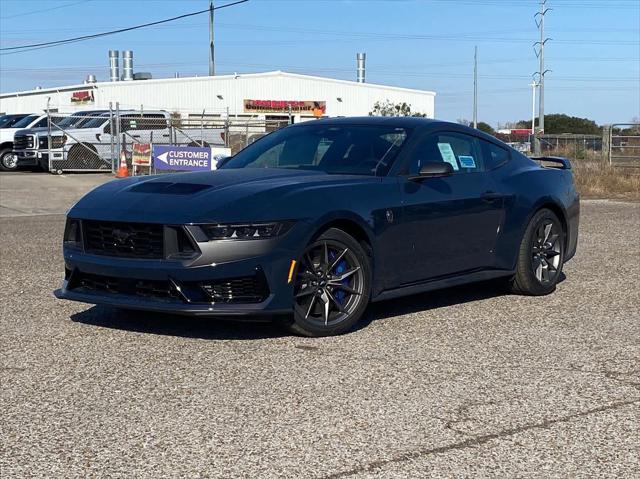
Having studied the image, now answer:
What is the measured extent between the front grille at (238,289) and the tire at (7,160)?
26747mm

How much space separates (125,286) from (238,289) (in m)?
0.74

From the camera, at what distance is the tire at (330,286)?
6.00m

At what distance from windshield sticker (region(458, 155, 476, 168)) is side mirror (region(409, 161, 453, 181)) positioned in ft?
1.92

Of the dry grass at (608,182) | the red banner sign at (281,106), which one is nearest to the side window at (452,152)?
the dry grass at (608,182)

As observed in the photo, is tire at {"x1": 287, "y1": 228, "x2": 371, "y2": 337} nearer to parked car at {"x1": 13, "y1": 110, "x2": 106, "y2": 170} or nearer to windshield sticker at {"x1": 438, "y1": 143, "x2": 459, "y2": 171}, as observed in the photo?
windshield sticker at {"x1": 438, "y1": 143, "x2": 459, "y2": 171}

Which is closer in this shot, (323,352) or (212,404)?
(212,404)

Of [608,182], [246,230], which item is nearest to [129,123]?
[608,182]

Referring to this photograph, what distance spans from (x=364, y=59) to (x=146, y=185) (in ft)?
246

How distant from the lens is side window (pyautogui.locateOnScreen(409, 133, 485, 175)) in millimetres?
6949

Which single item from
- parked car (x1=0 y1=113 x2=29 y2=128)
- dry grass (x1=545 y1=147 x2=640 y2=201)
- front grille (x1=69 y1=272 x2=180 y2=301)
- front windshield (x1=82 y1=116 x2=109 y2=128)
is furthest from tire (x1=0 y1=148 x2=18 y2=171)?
front grille (x1=69 y1=272 x2=180 y2=301)

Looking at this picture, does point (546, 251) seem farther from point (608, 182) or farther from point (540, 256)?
point (608, 182)

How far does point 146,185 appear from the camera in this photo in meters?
6.38

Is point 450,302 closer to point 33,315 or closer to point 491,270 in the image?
point 491,270

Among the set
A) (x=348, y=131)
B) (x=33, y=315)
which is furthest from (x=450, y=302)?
(x=33, y=315)
